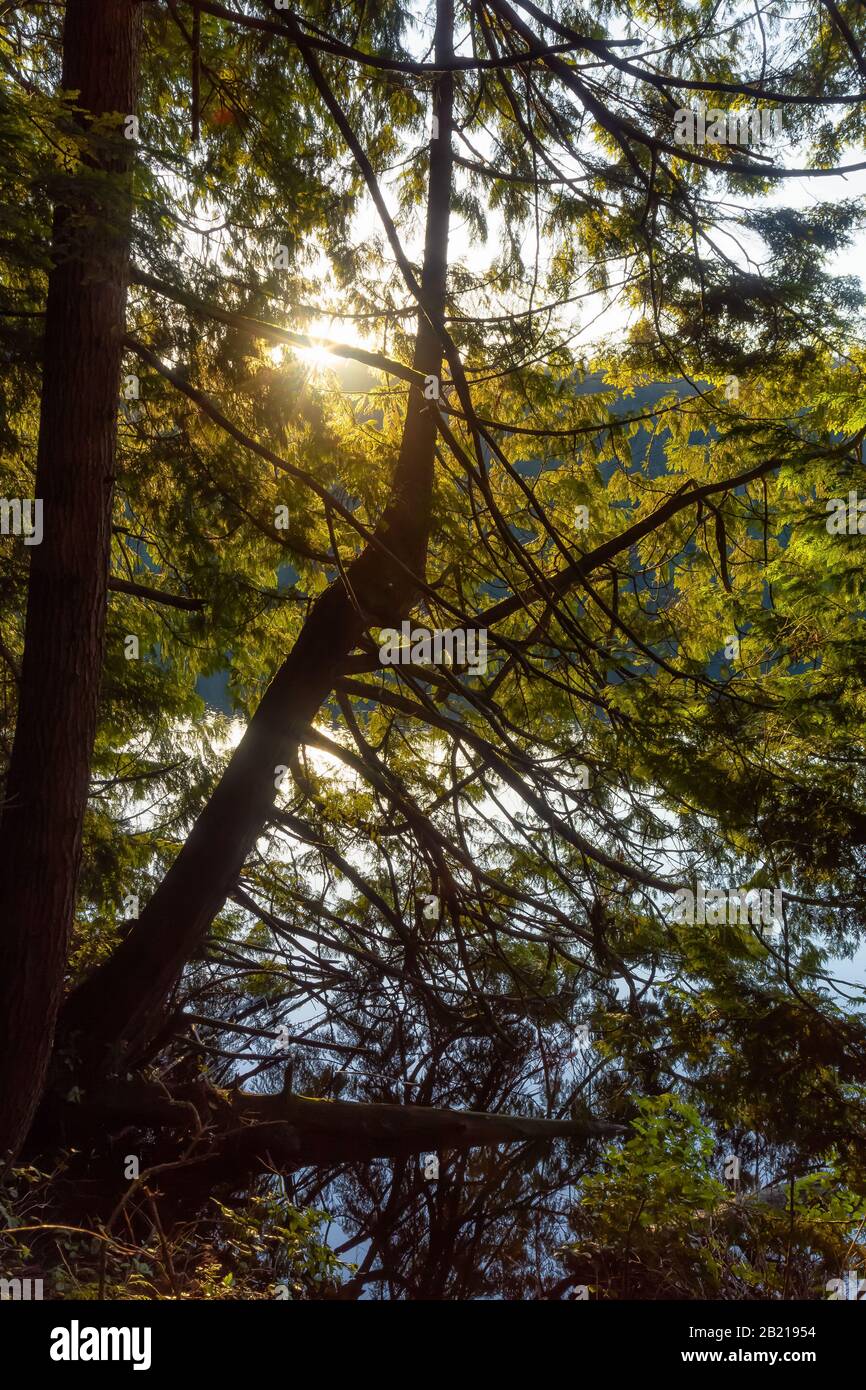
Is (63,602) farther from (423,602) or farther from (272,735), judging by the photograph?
(423,602)

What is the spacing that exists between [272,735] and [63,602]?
1565 millimetres

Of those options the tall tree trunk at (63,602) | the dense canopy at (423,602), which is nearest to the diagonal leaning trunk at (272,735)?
the dense canopy at (423,602)

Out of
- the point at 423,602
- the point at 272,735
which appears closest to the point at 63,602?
the point at 272,735

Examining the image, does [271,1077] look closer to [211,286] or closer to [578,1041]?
[578,1041]

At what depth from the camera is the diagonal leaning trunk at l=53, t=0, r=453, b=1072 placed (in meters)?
4.64

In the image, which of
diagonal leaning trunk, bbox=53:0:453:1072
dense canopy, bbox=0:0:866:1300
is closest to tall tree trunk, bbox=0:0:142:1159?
dense canopy, bbox=0:0:866:1300

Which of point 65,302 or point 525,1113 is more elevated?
point 65,302

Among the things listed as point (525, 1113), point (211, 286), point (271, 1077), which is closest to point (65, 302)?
point (211, 286)

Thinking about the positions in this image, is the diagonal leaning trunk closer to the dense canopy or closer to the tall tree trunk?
the dense canopy

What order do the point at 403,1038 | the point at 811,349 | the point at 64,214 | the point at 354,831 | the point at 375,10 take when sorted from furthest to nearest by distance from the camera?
the point at 403,1038 < the point at 354,831 < the point at 375,10 < the point at 811,349 < the point at 64,214

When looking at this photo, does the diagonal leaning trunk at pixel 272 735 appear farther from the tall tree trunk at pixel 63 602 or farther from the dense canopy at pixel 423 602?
the tall tree trunk at pixel 63 602
